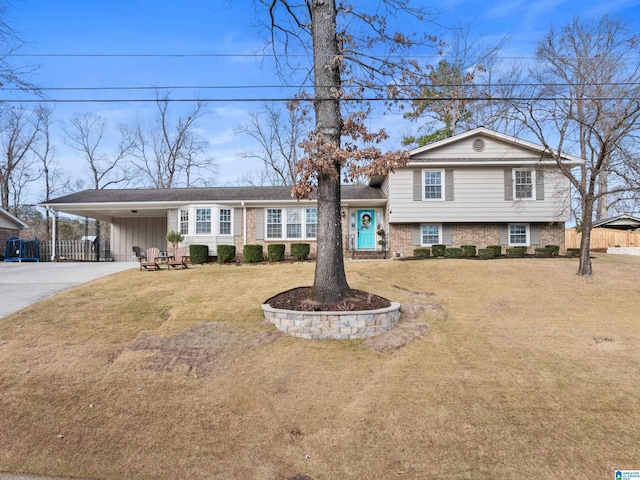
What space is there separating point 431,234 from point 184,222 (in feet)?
38.7

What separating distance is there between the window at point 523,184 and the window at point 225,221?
13.3m

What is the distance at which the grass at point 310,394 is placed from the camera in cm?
362

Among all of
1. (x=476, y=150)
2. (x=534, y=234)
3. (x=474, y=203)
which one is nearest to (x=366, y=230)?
(x=474, y=203)

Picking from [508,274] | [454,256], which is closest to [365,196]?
[454,256]

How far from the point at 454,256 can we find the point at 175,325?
482 inches

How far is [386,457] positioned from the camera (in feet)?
12.1

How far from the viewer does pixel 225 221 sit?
17672 mm

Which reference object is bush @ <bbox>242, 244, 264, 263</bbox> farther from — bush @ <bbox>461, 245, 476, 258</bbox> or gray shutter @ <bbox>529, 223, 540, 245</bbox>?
gray shutter @ <bbox>529, 223, 540, 245</bbox>

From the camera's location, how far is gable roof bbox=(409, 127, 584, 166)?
1617 centimetres

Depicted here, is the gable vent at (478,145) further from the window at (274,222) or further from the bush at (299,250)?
the window at (274,222)

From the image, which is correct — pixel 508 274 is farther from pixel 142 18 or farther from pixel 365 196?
pixel 142 18

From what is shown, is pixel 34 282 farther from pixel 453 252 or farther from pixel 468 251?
pixel 468 251

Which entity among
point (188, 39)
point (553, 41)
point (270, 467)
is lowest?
point (270, 467)

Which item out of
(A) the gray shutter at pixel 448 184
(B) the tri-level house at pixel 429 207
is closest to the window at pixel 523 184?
(B) the tri-level house at pixel 429 207
